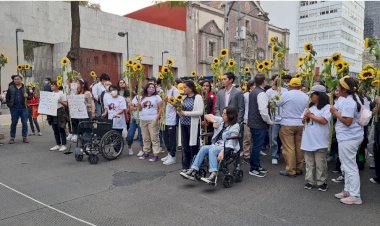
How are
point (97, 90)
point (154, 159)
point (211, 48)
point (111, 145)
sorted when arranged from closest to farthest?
point (154, 159) < point (111, 145) < point (97, 90) < point (211, 48)

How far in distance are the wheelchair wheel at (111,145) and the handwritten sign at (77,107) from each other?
3.19 feet

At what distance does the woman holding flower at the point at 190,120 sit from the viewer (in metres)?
6.43

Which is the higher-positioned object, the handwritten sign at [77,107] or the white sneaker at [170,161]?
the handwritten sign at [77,107]

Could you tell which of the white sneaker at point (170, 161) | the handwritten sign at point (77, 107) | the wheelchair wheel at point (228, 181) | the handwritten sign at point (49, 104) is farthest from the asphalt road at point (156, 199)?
the handwritten sign at point (49, 104)

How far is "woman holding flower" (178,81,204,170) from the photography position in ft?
21.1

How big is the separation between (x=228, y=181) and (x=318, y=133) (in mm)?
1620

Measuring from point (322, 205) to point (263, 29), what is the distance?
1596 inches

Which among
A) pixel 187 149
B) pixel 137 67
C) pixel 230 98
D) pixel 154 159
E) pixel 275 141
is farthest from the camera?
pixel 137 67

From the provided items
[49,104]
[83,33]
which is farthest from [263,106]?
[83,33]

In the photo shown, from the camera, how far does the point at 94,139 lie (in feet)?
24.9

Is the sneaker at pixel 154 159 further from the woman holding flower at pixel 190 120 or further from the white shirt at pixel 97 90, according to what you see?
the white shirt at pixel 97 90

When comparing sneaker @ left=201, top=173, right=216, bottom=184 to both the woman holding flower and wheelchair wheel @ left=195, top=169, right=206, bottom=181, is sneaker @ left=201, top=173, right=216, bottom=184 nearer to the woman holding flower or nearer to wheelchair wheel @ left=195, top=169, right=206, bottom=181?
wheelchair wheel @ left=195, top=169, right=206, bottom=181

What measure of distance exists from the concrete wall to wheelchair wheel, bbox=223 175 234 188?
17.1 metres

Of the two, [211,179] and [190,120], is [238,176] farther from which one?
[190,120]
